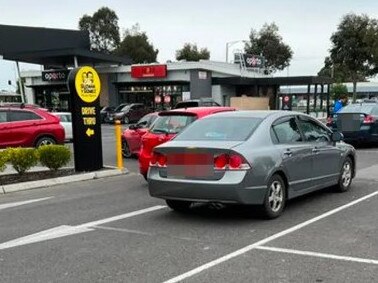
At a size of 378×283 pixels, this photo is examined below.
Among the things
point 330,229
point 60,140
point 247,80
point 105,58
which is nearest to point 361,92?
point 247,80

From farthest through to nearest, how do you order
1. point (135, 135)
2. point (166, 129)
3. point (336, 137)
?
point (135, 135) → point (166, 129) → point (336, 137)

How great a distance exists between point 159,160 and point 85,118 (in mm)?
5562

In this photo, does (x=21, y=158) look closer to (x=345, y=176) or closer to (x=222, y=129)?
(x=222, y=129)

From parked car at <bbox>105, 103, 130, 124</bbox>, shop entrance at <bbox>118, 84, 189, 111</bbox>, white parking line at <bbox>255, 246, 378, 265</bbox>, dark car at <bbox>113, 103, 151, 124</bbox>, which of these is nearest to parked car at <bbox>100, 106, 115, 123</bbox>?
parked car at <bbox>105, 103, 130, 124</bbox>

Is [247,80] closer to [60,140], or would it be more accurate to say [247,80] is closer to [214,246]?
[60,140]

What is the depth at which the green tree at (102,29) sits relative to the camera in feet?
287

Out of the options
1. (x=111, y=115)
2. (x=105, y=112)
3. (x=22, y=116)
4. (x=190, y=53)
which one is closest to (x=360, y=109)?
(x=22, y=116)

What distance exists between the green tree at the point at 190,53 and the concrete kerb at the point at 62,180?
7175cm

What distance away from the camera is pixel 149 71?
151 ft

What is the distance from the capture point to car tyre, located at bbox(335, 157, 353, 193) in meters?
10.2

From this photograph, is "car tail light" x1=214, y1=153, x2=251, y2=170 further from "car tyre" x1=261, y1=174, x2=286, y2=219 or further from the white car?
the white car

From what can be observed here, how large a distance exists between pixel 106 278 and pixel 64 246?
147 cm

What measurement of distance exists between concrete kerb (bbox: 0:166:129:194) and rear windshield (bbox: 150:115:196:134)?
203cm

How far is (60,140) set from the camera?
18.9 metres
